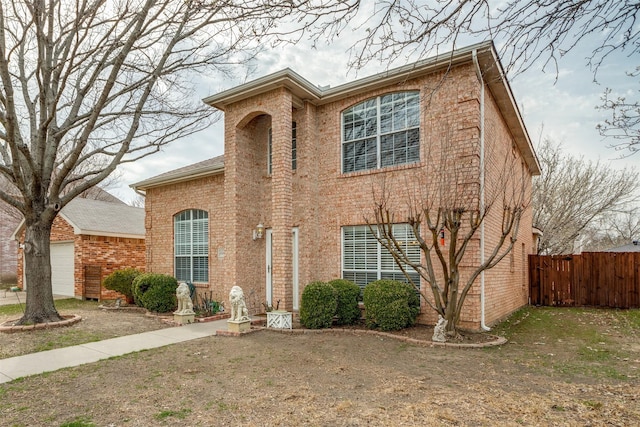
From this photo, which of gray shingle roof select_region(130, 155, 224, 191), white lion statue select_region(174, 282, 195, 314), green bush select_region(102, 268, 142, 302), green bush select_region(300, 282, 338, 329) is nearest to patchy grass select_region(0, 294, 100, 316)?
green bush select_region(102, 268, 142, 302)

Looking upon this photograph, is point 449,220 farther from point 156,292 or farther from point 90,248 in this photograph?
point 90,248

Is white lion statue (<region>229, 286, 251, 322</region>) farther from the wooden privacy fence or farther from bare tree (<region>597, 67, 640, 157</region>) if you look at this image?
the wooden privacy fence

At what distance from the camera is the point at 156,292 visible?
10.4 m

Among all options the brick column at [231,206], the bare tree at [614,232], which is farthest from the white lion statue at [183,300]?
the bare tree at [614,232]

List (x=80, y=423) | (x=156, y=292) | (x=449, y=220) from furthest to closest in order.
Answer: (x=156, y=292) → (x=449, y=220) → (x=80, y=423)

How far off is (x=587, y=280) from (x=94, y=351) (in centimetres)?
1377

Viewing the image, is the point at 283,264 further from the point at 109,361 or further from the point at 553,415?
the point at 553,415

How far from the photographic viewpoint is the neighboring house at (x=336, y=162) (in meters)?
7.76

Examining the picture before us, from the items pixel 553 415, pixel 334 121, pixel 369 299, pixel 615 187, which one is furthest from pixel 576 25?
pixel 615 187

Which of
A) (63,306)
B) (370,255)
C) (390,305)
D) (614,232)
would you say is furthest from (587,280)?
(614,232)

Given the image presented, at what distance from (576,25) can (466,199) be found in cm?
429

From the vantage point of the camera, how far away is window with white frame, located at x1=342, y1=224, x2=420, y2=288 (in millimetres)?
8219

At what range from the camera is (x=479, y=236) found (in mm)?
7449

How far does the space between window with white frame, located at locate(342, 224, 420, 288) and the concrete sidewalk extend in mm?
3147
